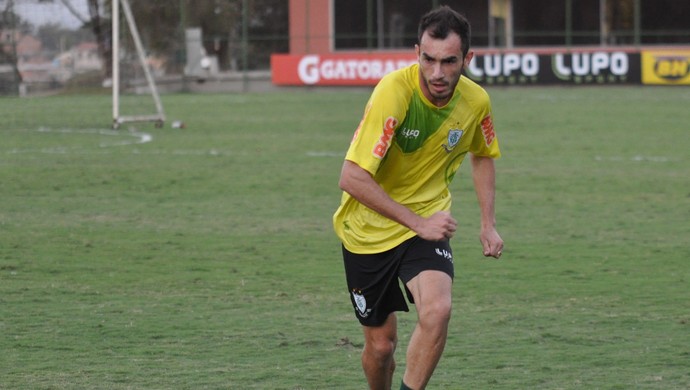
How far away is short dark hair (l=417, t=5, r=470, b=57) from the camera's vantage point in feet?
17.1

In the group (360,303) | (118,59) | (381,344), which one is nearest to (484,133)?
(360,303)

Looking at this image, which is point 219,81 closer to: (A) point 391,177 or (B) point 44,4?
(B) point 44,4

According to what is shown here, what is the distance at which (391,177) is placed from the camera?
18.4 ft

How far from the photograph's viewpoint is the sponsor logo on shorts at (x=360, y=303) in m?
5.66

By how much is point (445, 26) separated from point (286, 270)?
479 cm

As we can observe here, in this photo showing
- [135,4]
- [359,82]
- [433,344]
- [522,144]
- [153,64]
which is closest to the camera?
[433,344]

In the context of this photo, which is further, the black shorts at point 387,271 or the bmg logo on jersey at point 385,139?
the black shorts at point 387,271

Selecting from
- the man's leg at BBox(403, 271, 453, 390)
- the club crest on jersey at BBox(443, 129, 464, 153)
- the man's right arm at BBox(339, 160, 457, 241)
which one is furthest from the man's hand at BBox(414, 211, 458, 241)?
the club crest on jersey at BBox(443, 129, 464, 153)

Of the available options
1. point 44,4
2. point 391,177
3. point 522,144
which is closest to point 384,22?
point 44,4

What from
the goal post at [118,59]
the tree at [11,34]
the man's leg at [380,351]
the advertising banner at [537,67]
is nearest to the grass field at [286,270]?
the man's leg at [380,351]

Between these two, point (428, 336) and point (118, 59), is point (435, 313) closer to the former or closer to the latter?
point (428, 336)

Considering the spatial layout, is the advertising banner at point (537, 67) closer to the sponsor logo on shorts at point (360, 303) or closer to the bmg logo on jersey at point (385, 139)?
the sponsor logo on shorts at point (360, 303)

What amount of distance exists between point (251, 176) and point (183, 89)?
26274 millimetres

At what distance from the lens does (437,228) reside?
513cm
